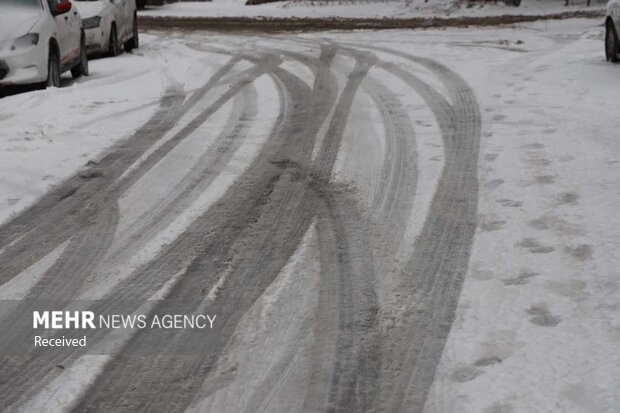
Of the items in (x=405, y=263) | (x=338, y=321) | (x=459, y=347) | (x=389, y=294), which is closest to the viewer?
(x=459, y=347)

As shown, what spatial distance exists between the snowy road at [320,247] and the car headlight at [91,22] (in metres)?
5.25

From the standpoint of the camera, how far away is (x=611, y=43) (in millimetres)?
14070

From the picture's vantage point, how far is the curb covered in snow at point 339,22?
23867 millimetres

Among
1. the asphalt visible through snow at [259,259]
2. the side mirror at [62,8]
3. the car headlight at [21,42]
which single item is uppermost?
the side mirror at [62,8]

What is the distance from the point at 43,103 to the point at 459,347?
8.20 m

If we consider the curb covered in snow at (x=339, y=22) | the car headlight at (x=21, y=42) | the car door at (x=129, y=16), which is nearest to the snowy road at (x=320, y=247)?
the car headlight at (x=21, y=42)

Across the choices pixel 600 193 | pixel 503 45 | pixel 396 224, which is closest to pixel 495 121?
pixel 600 193

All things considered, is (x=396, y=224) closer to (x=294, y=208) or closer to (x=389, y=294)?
(x=294, y=208)

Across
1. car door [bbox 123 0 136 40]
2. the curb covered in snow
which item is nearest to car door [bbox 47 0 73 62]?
car door [bbox 123 0 136 40]

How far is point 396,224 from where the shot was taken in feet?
20.9

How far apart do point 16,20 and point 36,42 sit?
1.58 feet

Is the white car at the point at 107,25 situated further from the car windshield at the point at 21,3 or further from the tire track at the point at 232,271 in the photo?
the tire track at the point at 232,271

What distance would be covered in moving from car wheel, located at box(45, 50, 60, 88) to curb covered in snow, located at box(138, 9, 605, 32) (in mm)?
10597

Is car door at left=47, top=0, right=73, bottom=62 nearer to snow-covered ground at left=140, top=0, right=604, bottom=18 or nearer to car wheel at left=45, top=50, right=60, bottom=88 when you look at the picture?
car wheel at left=45, top=50, right=60, bottom=88
